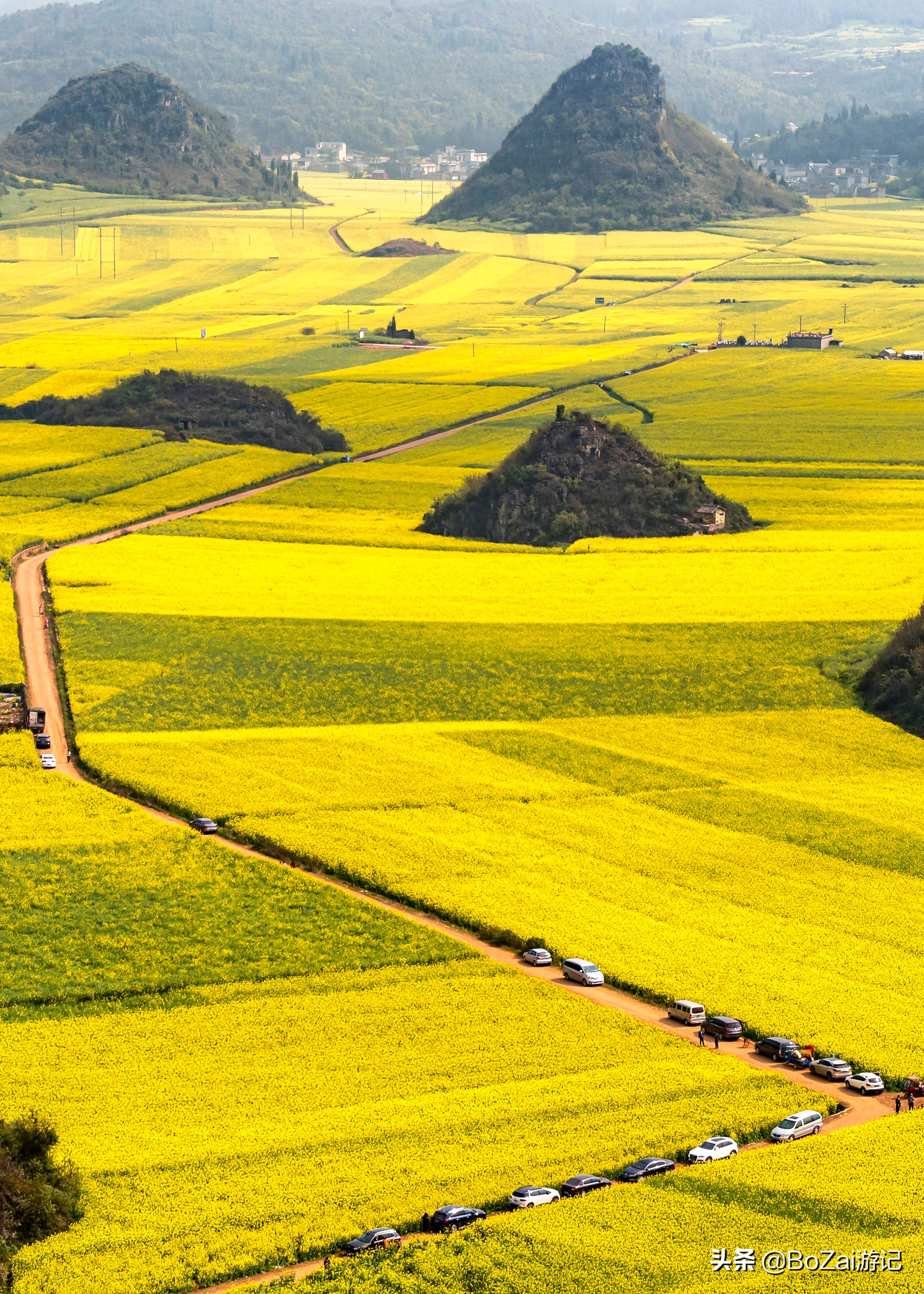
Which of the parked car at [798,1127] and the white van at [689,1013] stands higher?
the white van at [689,1013]

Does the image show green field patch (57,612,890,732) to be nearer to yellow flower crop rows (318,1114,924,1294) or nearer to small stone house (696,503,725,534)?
small stone house (696,503,725,534)

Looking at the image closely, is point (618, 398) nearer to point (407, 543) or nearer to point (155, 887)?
point (407, 543)

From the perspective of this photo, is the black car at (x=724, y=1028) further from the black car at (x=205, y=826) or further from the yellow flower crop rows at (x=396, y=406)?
the yellow flower crop rows at (x=396, y=406)

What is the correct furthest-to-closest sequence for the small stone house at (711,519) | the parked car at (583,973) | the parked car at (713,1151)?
the small stone house at (711,519) → the parked car at (583,973) → the parked car at (713,1151)

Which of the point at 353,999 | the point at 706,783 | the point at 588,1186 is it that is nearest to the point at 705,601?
the point at 706,783

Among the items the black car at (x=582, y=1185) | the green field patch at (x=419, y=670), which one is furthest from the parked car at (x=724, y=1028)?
the green field patch at (x=419, y=670)

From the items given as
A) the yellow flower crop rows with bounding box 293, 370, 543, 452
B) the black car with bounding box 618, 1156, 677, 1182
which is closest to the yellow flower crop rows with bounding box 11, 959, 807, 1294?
the black car with bounding box 618, 1156, 677, 1182

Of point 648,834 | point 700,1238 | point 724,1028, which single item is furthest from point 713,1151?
point 648,834
